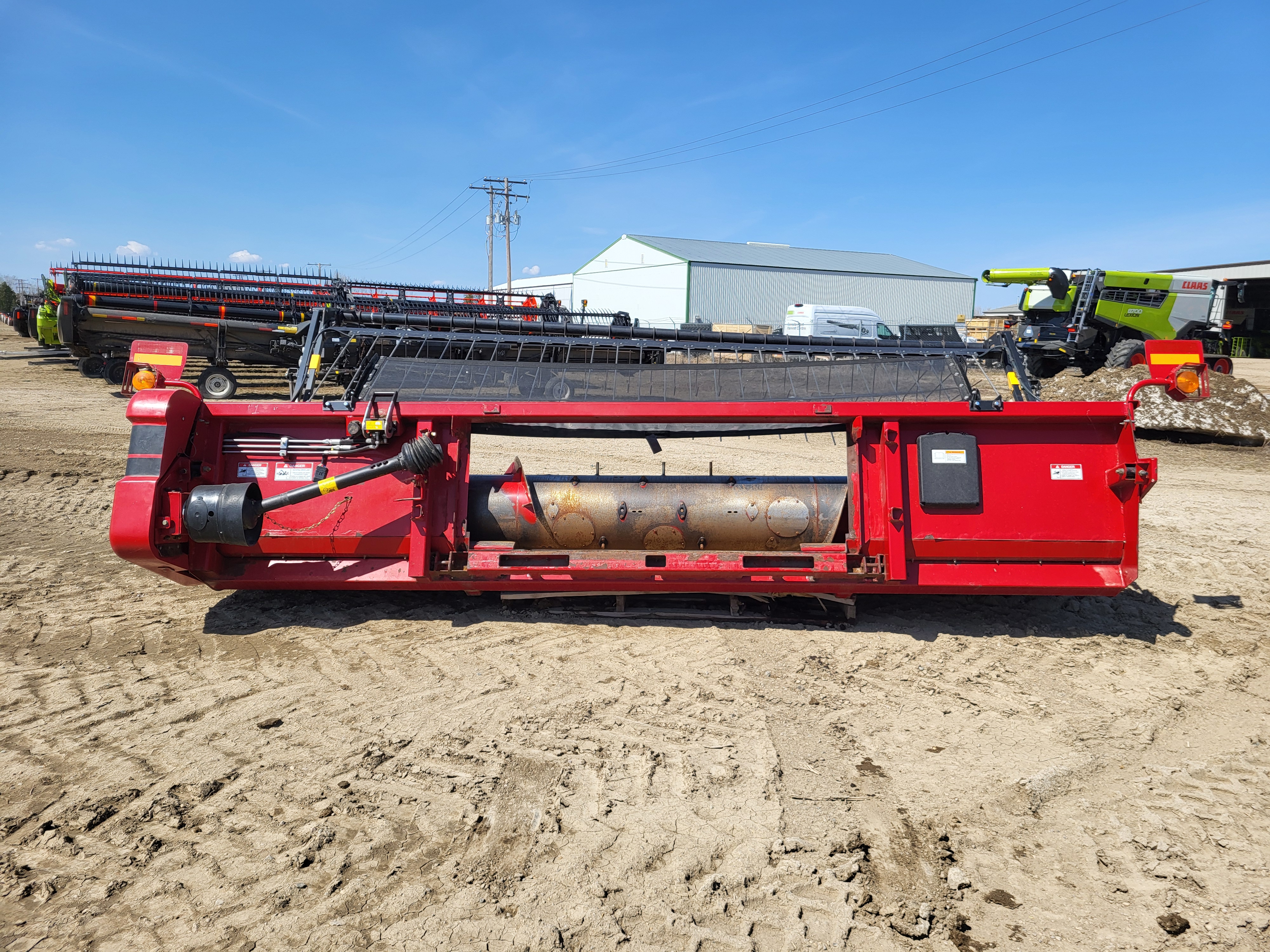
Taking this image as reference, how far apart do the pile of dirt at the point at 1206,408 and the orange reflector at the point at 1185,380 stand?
341 inches

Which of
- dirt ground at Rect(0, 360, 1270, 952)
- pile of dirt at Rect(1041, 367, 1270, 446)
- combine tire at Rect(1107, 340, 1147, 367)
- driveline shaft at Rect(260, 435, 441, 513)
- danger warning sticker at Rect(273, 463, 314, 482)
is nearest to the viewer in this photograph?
dirt ground at Rect(0, 360, 1270, 952)

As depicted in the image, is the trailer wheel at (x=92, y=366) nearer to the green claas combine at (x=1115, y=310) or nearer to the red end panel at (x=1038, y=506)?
the red end panel at (x=1038, y=506)

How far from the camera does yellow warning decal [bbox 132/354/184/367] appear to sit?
416 centimetres

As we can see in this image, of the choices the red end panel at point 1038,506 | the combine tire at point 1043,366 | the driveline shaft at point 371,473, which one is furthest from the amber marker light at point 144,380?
the combine tire at point 1043,366

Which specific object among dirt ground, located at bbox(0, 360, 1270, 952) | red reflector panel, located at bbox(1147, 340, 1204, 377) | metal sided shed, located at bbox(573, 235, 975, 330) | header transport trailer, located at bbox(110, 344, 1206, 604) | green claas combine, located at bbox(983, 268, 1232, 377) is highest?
metal sided shed, located at bbox(573, 235, 975, 330)

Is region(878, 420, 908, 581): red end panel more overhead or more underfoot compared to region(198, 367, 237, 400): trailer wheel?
more underfoot

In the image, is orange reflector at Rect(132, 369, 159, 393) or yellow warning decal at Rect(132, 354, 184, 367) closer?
orange reflector at Rect(132, 369, 159, 393)

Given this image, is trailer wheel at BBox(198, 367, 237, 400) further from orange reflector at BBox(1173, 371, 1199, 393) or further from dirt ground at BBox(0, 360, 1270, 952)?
orange reflector at BBox(1173, 371, 1199, 393)

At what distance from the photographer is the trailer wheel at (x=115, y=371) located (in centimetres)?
1460

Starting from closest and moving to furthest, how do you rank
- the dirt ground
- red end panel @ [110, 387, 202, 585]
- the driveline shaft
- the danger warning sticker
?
the dirt ground < red end panel @ [110, 387, 202, 585] < the driveline shaft < the danger warning sticker

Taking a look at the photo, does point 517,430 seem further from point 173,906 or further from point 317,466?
point 173,906

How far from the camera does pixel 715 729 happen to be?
3104 mm

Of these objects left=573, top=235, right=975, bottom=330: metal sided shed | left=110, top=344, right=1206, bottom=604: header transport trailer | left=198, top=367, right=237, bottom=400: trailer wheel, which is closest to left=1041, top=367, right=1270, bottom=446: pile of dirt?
left=110, top=344, right=1206, bottom=604: header transport trailer

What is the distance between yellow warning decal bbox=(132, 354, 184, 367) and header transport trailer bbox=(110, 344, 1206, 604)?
21 centimetres
